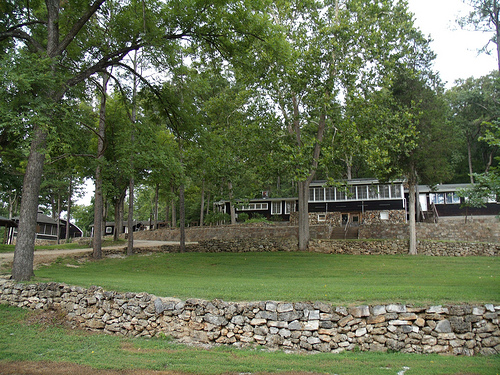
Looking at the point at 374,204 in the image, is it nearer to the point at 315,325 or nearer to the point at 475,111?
the point at 475,111

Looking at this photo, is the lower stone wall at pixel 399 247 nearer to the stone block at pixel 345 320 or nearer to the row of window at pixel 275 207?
the stone block at pixel 345 320

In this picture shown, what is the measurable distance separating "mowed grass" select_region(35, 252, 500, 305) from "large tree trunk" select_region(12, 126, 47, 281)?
0.71 m

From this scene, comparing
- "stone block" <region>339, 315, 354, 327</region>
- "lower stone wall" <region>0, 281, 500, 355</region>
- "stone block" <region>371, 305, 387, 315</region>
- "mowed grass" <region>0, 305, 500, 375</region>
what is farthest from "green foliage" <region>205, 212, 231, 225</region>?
"stone block" <region>371, 305, 387, 315</region>

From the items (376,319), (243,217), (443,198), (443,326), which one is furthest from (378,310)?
(443,198)

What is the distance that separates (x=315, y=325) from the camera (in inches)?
283

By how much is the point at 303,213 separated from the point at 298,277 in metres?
8.79

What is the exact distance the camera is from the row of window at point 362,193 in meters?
33.9

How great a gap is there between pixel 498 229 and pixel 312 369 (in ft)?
75.7

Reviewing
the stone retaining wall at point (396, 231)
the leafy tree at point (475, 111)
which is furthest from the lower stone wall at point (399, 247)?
the leafy tree at point (475, 111)

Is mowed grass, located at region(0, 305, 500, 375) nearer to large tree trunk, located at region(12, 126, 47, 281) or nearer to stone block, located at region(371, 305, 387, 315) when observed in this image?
stone block, located at region(371, 305, 387, 315)

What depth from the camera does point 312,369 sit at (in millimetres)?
5926

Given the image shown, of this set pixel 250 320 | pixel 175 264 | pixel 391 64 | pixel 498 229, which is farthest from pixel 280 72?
pixel 498 229

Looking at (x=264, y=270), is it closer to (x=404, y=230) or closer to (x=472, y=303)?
(x=472, y=303)

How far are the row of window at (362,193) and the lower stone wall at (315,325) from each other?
25790 millimetres
